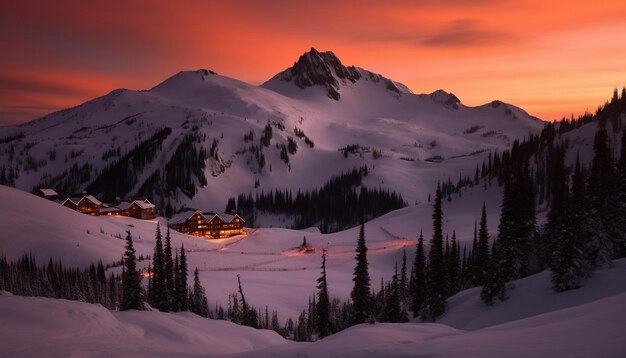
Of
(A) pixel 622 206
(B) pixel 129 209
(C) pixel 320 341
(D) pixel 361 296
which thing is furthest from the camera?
(B) pixel 129 209

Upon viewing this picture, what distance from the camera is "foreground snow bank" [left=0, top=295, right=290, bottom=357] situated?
64.3ft

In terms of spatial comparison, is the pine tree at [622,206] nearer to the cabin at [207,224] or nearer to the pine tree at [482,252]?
the pine tree at [482,252]

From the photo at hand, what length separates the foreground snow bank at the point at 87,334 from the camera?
64.3ft

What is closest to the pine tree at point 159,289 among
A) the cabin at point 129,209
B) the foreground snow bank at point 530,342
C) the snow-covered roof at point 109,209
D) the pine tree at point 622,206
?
the foreground snow bank at point 530,342

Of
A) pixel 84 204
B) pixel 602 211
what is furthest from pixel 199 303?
pixel 84 204

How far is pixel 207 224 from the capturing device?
140500mm

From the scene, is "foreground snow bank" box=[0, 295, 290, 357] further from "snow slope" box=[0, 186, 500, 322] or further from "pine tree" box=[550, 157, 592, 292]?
"snow slope" box=[0, 186, 500, 322]

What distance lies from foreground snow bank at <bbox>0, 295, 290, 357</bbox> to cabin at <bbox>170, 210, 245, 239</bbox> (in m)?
108

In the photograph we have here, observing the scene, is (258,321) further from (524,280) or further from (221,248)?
(221,248)

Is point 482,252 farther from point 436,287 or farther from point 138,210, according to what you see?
point 138,210

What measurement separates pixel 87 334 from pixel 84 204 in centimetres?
14149

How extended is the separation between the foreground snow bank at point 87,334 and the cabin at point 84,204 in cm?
12967

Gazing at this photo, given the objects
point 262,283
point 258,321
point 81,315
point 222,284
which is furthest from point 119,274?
point 81,315

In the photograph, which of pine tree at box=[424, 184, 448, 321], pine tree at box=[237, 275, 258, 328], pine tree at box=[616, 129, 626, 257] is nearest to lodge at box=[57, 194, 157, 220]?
pine tree at box=[237, 275, 258, 328]
